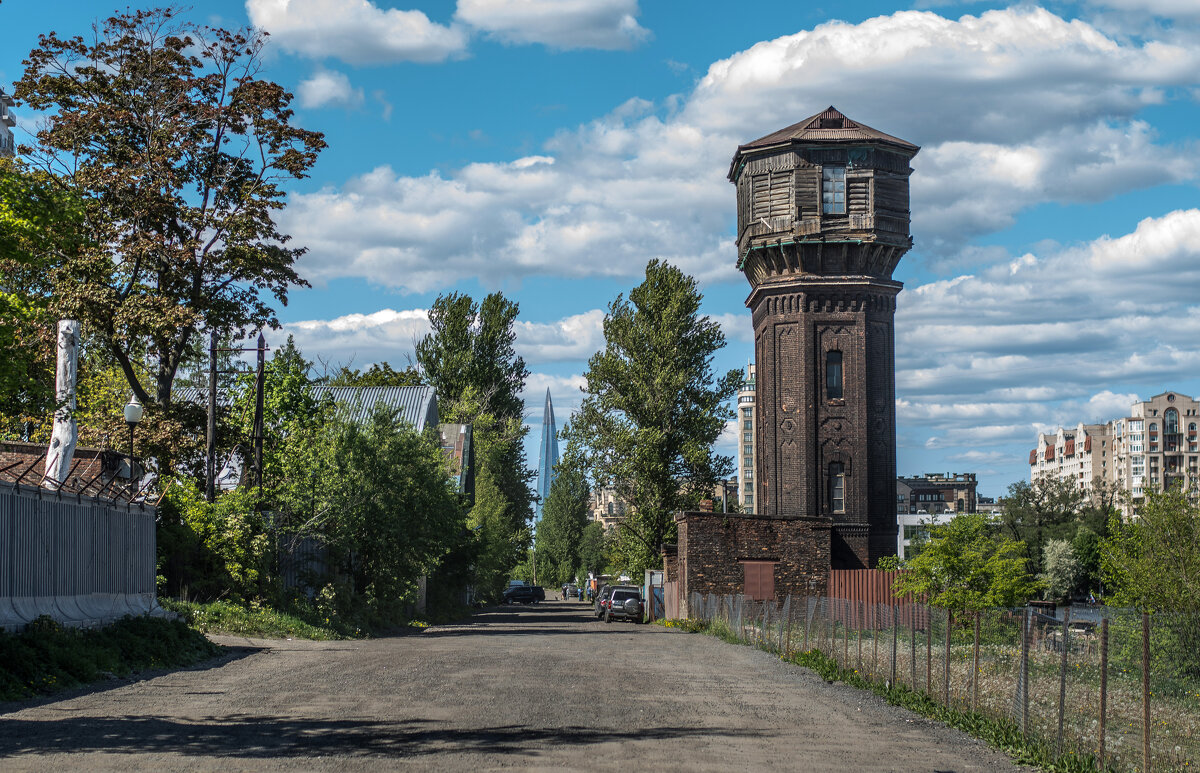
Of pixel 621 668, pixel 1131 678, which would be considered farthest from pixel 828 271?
pixel 1131 678

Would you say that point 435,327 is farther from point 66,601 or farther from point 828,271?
point 66,601

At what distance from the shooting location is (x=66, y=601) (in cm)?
2070

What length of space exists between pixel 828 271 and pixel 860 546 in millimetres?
12273

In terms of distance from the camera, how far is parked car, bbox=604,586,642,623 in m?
52.3

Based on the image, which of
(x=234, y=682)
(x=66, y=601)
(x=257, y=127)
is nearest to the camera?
(x=234, y=682)

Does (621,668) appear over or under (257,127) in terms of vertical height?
under

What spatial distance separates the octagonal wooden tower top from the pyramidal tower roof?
0.14ft

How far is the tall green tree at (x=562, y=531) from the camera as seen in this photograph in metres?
127

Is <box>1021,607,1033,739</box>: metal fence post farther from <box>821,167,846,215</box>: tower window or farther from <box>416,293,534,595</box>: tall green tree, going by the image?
<box>416,293,534,595</box>: tall green tree

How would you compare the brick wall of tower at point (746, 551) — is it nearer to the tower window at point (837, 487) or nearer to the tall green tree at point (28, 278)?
the tower window at point (837, 487)

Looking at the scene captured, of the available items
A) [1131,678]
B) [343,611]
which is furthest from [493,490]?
[1131,678]

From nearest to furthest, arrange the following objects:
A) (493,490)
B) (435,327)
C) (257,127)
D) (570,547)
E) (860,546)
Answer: (257,127) → (860,546) → (493,490) → (435,327) → (570,547)

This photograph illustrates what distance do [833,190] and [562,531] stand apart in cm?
8012

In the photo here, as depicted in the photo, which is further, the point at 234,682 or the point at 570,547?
the point at 570,547
